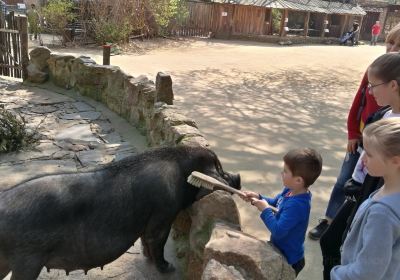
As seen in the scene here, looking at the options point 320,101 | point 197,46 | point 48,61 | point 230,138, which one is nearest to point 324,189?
point 230,138

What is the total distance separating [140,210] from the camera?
2471 mm

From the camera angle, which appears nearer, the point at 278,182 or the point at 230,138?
the point at 278,182

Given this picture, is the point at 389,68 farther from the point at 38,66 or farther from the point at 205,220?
the point at 38,66

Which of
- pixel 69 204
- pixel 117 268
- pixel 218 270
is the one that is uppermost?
pixel 69 204

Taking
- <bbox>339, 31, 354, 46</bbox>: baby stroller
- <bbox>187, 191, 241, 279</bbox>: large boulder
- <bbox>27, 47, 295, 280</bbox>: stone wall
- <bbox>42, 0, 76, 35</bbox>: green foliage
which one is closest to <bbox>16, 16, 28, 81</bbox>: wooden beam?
<bbox>27, 47, 295, 280</bbox>: stone wall

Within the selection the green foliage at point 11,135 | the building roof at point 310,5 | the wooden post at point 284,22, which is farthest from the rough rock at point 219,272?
the wooden post at point 284,22

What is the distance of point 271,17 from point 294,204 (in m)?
22.4

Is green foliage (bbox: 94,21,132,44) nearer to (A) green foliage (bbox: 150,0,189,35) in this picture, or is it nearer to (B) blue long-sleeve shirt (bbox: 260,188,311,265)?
(A) green foliage (bbox: 150,0,189,35)

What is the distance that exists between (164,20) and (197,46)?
196cm

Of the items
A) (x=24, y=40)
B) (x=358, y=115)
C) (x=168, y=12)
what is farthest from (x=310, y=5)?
(x=358, y=115)

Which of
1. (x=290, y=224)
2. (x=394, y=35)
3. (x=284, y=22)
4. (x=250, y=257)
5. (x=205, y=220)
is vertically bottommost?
(x=205, y=220)

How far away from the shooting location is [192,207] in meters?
2.80

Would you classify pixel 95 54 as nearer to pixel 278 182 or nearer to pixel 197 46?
pixel 197 46

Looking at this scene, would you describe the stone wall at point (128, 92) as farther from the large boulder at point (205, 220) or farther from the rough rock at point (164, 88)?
the large boulder at point (205, 220)
